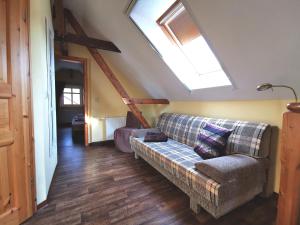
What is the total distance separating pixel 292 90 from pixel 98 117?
351cm

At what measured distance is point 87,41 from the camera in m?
2.86

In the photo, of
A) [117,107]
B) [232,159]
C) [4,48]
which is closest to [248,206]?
[232,159]

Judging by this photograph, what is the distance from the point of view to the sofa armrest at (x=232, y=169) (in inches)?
49.7

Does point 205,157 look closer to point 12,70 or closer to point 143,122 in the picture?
point 143,122

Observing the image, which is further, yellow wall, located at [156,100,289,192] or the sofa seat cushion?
yellow wall, located at [156,100,289,192]

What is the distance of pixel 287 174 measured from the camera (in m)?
0.98

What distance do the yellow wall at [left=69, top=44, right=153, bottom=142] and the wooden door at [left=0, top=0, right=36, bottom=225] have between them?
2.25m

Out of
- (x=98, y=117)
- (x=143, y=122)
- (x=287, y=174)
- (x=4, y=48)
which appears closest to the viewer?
(x=287, y=174)

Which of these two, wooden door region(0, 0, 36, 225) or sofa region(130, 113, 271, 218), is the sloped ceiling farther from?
wooden door region(0, 0, 36, 225)

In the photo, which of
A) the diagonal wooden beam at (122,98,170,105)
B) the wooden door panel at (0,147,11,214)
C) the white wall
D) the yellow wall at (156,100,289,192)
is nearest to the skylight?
the yellow wall at (156,100,289,192)

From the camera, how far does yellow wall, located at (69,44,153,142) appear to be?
3.59m

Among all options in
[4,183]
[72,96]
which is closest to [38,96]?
[4,183]

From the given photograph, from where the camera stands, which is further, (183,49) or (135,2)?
(183,49)

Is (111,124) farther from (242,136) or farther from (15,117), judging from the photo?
(242,136)
